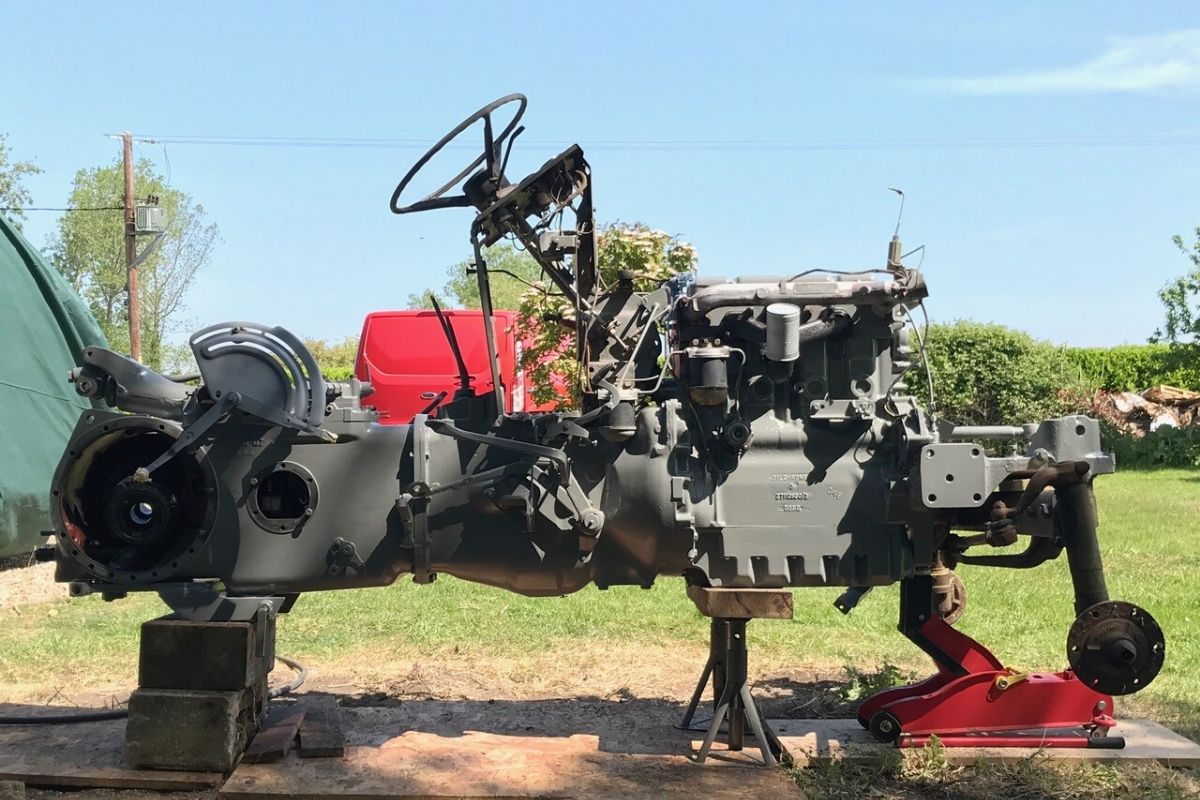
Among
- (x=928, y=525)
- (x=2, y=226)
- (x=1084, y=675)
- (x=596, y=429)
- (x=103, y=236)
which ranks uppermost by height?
(x=103, y=236)

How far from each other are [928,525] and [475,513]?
75.5 inches

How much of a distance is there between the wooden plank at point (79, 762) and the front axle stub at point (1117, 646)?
3.40 meters

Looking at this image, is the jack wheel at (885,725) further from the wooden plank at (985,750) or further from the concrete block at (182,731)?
the concrete block at (182,731)

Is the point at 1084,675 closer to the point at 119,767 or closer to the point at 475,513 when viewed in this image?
the point at 475,513

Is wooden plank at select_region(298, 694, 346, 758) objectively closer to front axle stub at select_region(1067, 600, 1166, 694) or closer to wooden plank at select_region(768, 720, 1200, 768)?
wooden plank at select_region(768, 720, 1200, 768)

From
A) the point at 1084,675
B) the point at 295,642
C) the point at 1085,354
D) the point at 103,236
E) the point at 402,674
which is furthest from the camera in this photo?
the point at 103,236

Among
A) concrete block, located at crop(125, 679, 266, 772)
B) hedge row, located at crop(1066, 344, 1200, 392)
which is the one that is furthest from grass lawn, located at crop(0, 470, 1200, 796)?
hedge row, located at crop(1066, 344, 1200, 392)

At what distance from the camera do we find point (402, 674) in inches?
261

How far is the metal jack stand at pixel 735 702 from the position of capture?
15.6 ft

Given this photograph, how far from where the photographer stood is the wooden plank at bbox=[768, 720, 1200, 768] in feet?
15.6

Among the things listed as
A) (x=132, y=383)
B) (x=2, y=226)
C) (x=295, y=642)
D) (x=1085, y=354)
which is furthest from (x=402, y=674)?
(x=1085, y=354)

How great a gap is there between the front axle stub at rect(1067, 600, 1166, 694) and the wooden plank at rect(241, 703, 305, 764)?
10.5ft

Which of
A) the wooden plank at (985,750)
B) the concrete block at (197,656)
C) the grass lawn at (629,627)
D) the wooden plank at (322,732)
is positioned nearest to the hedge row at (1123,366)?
the grass lawn at (629,627)

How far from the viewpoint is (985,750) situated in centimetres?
482
